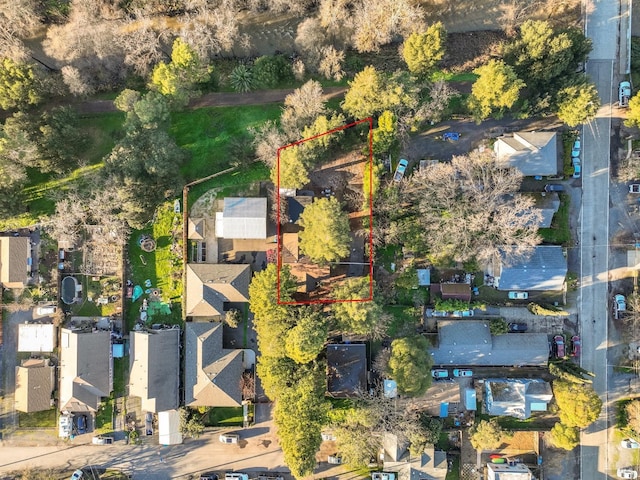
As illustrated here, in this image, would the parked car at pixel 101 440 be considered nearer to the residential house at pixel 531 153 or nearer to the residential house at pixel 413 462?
the residential house at pixel 413 462

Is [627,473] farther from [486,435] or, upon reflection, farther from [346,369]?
[346,369]

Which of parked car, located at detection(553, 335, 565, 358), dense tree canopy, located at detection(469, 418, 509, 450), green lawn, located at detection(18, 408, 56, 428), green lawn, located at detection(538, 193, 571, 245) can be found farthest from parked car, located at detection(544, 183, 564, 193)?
green lawn, located at detection(18, 408, 56, 428)

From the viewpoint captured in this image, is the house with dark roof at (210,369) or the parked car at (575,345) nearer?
the house with dark roof at (210,369)

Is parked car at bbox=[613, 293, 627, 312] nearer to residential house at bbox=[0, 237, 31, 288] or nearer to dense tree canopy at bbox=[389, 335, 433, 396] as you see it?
dense tree canopy at bbox=[389, 335, 433, 396]

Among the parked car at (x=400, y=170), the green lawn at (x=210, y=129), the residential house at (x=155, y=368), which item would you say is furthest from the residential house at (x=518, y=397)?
the green lawn at (x=210, y=129)

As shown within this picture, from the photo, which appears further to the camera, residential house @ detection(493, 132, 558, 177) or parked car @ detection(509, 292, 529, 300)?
parked car @ detection(509, 292, 529, 300)

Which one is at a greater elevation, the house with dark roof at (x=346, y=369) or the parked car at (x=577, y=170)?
the parked car at (x=577, y=170)

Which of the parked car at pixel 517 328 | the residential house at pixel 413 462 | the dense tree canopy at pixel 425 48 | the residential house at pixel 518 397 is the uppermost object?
the dense tree canopy at pixel 425 48
